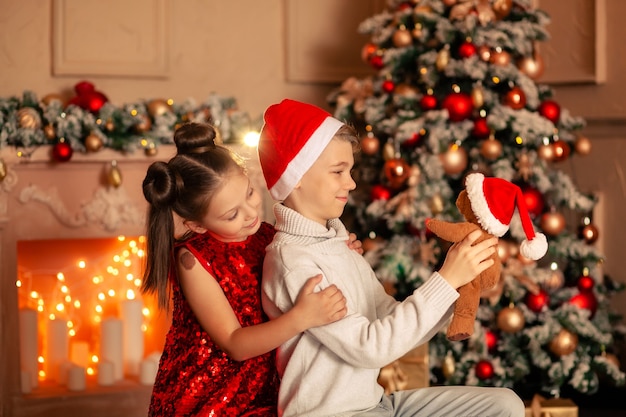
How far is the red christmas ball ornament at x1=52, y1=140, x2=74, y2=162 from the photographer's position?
141 inches

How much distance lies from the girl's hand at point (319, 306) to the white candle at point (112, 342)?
205 centimetres

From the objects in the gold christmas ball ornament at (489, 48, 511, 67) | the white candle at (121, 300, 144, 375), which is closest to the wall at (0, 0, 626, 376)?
the gold christmas ball ornament at (489, 48, 511, 67)

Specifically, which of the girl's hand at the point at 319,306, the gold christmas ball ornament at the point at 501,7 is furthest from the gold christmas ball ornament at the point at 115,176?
the girl's hand at the point at 319,306

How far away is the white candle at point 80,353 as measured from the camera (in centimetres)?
389

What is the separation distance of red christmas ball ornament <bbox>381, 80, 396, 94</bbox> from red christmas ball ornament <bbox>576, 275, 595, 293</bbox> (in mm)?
1096

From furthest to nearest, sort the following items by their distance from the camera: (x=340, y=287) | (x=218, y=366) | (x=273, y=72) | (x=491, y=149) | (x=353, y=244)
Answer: (x=273, y=72), (x=491, y=149), (x=353, y=244), (x=218, y=366), (x=340, y=287)

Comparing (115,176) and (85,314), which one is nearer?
A: (115,176)

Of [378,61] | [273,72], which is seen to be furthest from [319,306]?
[273,72]

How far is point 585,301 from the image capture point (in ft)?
12.2

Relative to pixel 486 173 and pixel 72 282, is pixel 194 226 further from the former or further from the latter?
pixel 72 282

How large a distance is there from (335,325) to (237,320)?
30 centimetres

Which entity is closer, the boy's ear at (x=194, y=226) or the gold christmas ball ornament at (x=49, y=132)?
the boy's ear at (x=194, y=226)

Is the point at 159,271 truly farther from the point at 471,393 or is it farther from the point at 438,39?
the point at 438,39

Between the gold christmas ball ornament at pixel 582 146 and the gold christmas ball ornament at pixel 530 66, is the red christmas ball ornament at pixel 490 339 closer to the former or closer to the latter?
the gold christmas ball ornament at pixel 582 146
